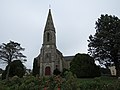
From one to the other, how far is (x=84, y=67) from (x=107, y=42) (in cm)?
571

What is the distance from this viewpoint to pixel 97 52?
107 ft

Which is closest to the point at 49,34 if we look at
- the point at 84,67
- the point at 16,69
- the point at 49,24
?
the point at 49,24

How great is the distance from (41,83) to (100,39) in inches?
905

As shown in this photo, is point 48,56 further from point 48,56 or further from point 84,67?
point 84,67

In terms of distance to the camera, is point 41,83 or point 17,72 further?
point 17,72

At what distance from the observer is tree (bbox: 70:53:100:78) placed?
1259 inches

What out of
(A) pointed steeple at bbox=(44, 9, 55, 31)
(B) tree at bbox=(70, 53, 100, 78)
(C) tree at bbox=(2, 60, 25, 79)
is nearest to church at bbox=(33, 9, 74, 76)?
(A) pointed steeple at bbox=(44, 9, 55, 31)

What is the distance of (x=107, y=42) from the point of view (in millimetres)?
31031

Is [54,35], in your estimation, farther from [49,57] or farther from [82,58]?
[82,58]

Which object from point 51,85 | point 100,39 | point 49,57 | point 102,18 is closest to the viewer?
point 51,85

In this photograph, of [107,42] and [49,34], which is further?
[49,34]

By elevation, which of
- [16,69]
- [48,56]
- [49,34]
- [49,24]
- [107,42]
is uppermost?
[49,24]

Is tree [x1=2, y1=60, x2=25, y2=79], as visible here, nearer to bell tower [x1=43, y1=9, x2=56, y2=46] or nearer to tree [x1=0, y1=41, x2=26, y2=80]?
tree [x1=0, y1=41, x2=26, y2=80]

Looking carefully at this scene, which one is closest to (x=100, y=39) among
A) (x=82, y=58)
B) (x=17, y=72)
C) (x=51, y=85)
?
(x=82, y=58)
